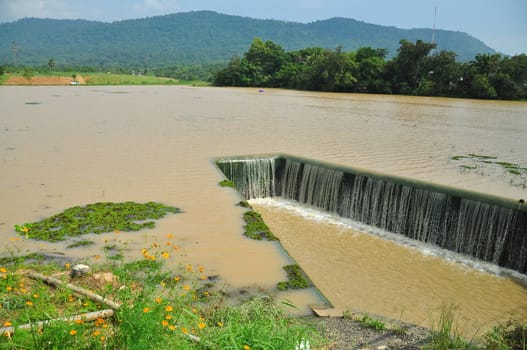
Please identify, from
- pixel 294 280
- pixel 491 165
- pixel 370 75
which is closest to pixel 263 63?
pixel 370 75

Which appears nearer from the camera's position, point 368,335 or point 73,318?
point 73,318

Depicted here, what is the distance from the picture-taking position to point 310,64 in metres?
58.5

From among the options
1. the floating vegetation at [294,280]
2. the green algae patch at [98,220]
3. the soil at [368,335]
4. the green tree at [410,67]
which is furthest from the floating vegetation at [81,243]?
the green tree at [410,67]

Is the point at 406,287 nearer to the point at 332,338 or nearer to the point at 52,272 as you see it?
the point at 332,338

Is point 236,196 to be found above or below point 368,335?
above

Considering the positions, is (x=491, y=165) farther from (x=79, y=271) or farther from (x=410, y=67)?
(x=410, y=67)

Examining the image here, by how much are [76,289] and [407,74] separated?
158 feet

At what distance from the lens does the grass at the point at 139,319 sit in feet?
9.69

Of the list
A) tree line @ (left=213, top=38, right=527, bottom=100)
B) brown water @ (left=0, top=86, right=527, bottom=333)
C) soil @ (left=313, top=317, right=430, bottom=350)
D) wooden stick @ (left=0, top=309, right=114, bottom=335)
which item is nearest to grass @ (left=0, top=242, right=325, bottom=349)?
wooden stick @ (left=0, top=309, right=114, bottom=335)

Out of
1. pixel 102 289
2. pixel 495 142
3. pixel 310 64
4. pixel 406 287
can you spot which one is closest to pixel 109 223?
pixel 102 289

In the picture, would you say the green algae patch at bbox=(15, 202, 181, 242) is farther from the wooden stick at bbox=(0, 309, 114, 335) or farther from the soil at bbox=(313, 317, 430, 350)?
the soil at bbox=(313, 317, 430, 350)

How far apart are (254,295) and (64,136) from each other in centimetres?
1099

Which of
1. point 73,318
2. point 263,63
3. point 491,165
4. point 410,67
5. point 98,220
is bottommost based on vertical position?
point 98,220

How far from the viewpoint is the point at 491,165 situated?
1082 cm
